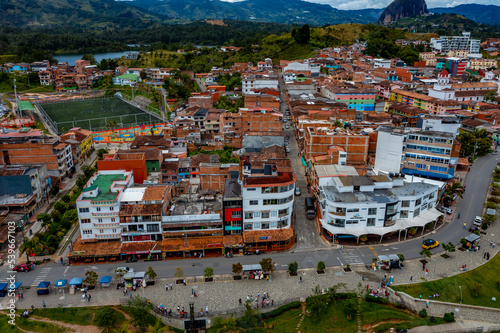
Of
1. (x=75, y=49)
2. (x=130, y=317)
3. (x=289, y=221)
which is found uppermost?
(x=75, y=49)

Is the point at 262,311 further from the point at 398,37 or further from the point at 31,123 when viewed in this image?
the point at 398,37

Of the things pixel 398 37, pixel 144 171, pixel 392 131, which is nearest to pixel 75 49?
pixel 398 37

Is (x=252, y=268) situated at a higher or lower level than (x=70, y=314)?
higher

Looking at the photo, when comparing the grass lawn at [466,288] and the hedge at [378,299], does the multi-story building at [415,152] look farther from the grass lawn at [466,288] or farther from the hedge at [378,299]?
the hedge at [378,299]

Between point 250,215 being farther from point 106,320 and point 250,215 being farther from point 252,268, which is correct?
point 106,320

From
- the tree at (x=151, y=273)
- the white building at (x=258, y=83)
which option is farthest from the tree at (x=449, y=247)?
the white building at (x=258, y=83)

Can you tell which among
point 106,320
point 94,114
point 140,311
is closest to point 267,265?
point 140,311
